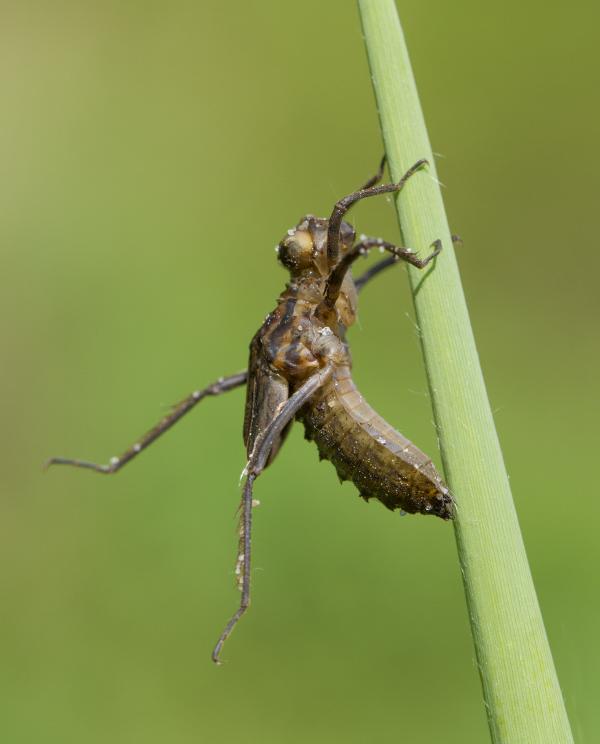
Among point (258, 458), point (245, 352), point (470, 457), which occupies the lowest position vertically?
point (245, 352)

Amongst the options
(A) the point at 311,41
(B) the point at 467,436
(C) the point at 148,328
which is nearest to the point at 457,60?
(A) the point at 311,41

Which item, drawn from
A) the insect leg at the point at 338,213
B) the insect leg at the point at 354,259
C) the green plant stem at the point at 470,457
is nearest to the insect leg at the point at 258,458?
the insect leg at the point at 354,259

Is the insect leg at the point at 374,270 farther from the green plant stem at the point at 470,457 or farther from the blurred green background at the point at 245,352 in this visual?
the blurred green background at the point at 245,352

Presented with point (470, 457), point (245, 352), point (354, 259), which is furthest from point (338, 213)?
point (245, 352)

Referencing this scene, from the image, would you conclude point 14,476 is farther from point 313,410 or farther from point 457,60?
point 457,60

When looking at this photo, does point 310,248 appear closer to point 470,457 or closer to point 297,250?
point 297,250
